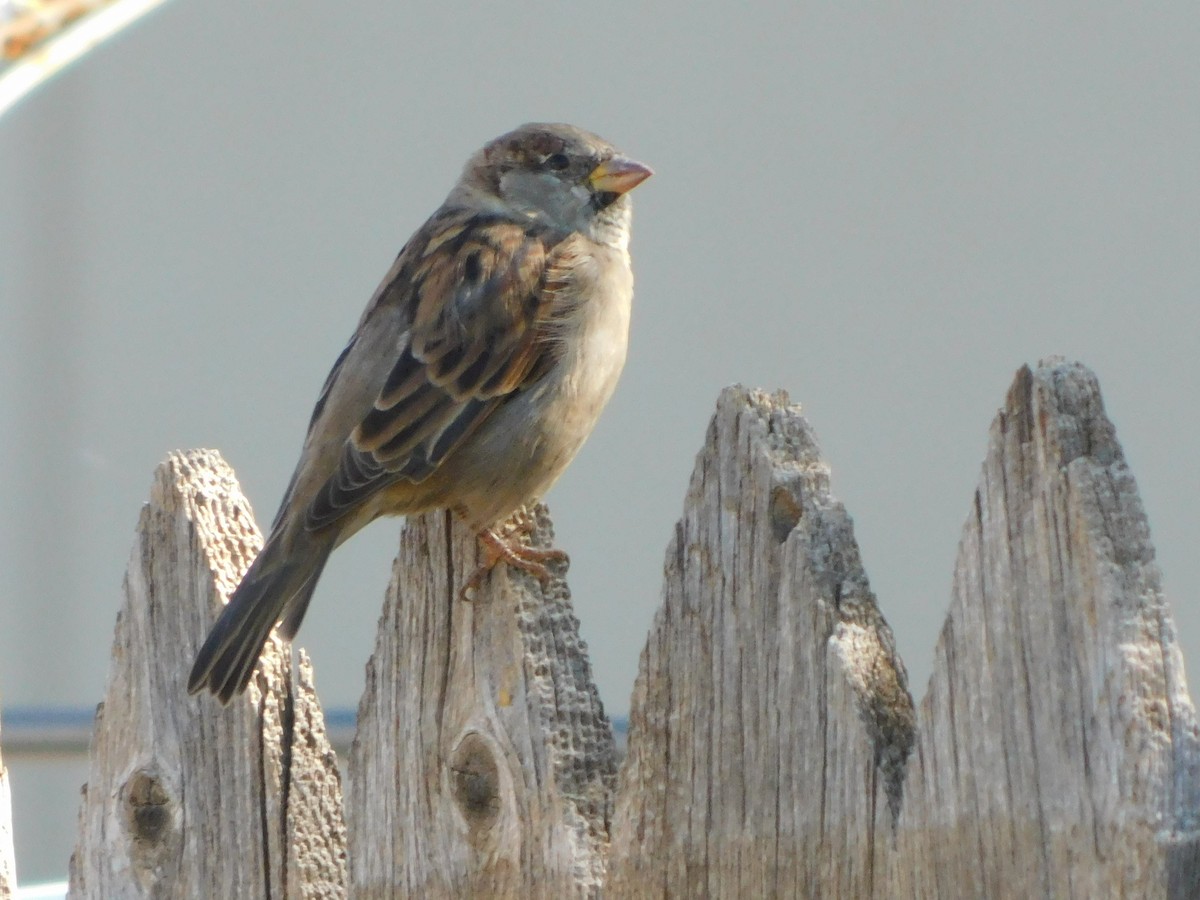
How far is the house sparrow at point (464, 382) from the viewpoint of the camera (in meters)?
2.77

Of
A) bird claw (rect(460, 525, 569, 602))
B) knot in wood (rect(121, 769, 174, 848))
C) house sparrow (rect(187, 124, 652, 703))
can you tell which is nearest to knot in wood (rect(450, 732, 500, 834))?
bird claw (rect(460, 525, 569, 602))

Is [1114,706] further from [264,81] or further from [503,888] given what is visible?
[264,81]

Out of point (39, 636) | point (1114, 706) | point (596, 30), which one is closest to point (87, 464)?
point (39, 636)

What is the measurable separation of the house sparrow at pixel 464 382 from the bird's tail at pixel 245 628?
21 cm

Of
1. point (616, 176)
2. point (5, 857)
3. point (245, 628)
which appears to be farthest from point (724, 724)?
point (616, 176)

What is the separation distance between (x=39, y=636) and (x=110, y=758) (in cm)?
236

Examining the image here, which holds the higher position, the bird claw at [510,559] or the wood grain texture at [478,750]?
the bird claw at [510,559]

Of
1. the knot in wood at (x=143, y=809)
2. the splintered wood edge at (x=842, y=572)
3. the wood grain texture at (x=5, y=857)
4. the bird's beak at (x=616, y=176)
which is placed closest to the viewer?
the splintered wood edge at (x=842, y=572)

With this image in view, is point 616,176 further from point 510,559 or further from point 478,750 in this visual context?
point 478,750

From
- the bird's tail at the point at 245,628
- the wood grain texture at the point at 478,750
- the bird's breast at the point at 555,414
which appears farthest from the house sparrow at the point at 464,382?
the wood grain texture at the point at 478,750

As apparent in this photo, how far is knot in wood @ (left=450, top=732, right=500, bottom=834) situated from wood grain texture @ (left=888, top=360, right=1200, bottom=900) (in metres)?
0.52

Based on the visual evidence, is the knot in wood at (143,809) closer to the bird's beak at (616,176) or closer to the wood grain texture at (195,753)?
the wood grain texture at (195,753)

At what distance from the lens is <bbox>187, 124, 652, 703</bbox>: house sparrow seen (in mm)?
2773

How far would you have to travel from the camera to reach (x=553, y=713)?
190 centimetres
